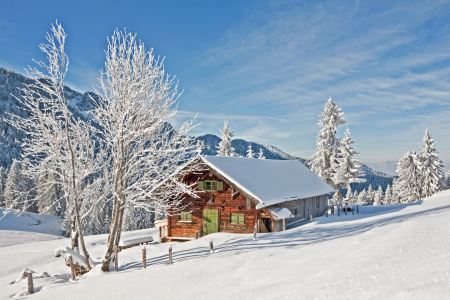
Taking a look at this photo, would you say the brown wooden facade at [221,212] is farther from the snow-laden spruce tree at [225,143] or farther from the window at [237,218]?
the snow-laden spruce tree at [225,143]

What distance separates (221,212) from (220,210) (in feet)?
0.57

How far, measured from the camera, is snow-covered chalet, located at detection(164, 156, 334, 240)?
18.7 metres

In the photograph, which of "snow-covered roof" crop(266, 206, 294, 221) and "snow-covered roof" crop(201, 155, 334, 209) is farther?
"snow-covered roof" crop(201, 155, 334, 209)

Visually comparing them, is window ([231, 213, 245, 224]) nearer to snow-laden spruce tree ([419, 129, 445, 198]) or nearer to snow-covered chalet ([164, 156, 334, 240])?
snow-covered chalet ([164, 156, 334, 240])

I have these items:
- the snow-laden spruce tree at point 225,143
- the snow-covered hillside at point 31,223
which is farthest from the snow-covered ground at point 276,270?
the snow-laden spruce tree at point 225,143

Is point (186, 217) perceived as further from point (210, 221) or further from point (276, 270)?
point (276, 270)

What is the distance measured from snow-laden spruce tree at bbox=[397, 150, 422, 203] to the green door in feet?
131

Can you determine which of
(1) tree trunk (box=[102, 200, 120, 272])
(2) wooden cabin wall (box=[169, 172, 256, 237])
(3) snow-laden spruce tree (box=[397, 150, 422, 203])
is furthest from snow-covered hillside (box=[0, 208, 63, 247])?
(3) snow-laden spruce tree (box=[397, 150, 422, 203])

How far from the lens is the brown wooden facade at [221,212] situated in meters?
19.0

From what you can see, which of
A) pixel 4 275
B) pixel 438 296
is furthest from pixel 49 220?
pixel 438 296

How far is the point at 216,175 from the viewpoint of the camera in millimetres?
19422

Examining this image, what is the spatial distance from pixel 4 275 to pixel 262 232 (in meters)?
15.8

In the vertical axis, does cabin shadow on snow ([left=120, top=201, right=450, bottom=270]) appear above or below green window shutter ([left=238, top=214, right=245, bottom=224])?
below

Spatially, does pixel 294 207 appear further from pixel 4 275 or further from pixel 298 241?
pixel 4 275
